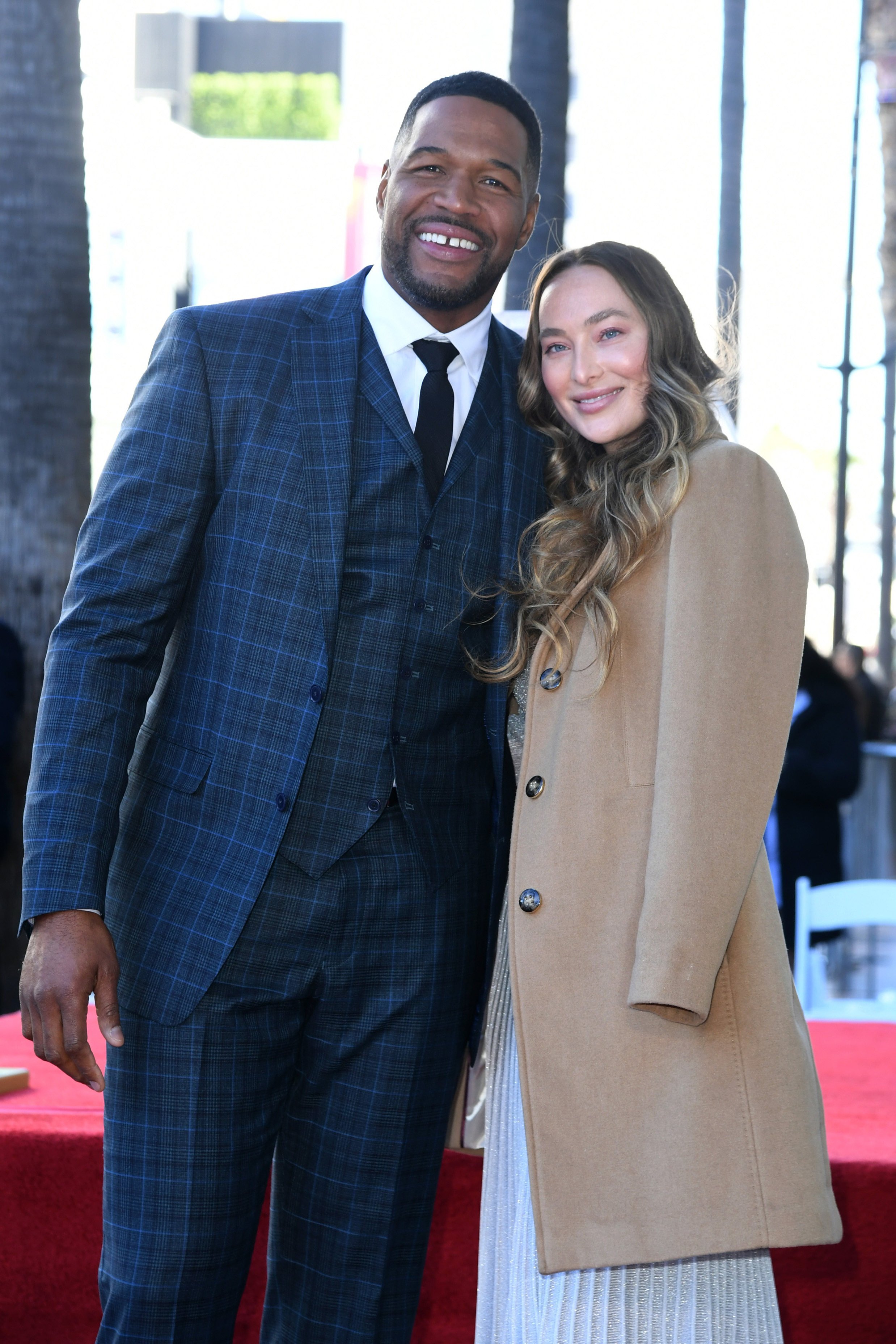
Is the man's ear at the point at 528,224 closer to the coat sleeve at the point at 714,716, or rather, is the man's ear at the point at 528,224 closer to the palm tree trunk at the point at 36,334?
the coat sleeve at the point at 714,716

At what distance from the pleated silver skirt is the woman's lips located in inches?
35.3

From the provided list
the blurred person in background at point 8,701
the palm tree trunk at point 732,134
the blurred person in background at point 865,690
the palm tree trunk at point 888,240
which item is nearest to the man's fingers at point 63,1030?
the blurred person in background at point 8,701

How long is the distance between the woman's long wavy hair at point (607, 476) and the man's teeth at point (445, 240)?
164mm

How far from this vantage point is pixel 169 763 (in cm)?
226

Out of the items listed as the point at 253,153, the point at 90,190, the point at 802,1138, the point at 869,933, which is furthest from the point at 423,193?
the point at 253,153

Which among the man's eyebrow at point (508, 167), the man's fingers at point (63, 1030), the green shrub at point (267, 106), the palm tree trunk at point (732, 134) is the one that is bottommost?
the man's fingers at point (63, 1030)

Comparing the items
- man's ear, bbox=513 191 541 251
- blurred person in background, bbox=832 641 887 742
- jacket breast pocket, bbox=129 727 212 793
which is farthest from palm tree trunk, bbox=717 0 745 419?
jacket breast pocket, bbox=129 727 212 793

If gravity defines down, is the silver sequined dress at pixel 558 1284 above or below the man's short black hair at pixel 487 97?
below

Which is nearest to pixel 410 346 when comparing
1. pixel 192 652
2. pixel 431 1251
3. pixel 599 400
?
pixel 599 400

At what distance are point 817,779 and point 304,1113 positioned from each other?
15.0 feet

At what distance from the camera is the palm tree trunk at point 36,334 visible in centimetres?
528

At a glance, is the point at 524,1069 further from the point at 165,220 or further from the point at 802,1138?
the point at 165,220

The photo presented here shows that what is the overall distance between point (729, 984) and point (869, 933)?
734 centimetres

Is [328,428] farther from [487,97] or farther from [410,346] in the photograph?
[487,97]
